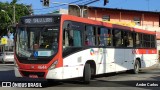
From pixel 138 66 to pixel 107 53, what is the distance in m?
5.16

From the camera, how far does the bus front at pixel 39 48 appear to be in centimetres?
1478

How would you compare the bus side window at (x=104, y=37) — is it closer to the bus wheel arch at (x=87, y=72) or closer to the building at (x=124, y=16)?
the bus wheel arch at (x=87, y=72)

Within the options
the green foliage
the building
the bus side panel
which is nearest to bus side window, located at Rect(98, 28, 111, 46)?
the bus side panel

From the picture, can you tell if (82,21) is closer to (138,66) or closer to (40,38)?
(40,38)

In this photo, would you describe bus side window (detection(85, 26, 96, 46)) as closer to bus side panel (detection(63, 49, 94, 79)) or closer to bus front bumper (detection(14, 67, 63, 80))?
bus side panel (detection(63, 49, 94, 79))

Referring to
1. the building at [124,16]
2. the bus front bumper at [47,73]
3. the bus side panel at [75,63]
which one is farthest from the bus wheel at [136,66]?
the building at [124,16]

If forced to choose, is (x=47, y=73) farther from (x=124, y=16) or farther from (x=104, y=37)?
(x=124, y=16)

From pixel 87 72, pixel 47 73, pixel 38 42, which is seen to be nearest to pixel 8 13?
pixel 87 72

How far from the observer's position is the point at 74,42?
619 inches

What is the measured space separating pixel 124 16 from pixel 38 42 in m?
39.0

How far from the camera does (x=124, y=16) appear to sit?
2088 inches

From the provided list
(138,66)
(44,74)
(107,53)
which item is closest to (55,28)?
(44,74)

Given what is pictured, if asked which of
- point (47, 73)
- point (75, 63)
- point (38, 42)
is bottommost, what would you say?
Answer: point (47, 73)

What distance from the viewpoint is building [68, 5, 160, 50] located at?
5024 centimetres
